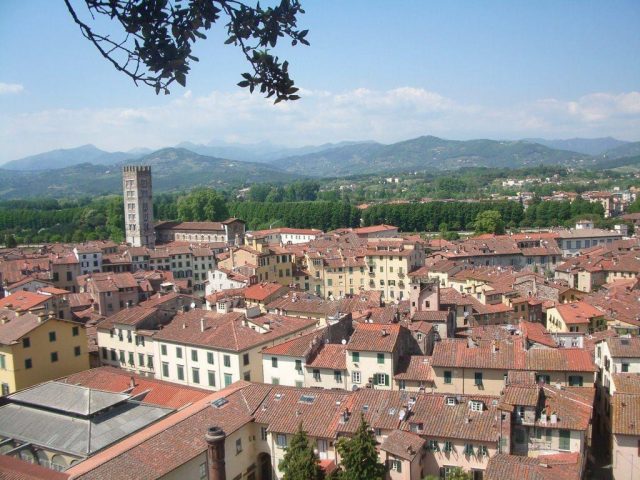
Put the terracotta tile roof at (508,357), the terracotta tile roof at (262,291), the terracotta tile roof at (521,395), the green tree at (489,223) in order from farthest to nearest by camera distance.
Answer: the green tree at (489,223), the terracotta tile roof at (262,291), the terracotta tile roof at (508,357), the terracotta tile roof at (521,395)

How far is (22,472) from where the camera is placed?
630 inches

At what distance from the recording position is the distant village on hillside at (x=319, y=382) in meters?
22.4

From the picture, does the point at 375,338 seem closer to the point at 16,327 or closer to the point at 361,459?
the point at 361,459

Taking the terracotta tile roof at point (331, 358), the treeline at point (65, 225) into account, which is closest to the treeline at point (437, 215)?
the treeline at point (65, 225)

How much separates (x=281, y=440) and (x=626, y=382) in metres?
15.5

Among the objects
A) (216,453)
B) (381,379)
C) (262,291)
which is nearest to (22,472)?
(216,453)

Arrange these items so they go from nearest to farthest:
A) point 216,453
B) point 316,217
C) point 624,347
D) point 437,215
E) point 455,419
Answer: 1. point 216,453
2. point 455,419
3. point 624,347
4. point 437,215
5. point 316,217

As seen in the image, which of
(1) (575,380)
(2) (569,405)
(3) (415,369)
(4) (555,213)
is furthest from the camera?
(4) (555,213)

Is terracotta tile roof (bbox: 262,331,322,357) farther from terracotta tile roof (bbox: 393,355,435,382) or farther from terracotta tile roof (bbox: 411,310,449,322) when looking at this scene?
terracotta tile roof (bbox: 411,310,449,322)

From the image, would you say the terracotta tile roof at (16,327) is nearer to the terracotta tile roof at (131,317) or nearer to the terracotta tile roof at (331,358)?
the terracotta tile roof at (131,317)

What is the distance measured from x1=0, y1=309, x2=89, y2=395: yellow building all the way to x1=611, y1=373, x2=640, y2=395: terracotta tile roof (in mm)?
28477

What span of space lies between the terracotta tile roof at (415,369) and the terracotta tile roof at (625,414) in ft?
26.6

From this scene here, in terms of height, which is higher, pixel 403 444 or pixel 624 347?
pixel 624 347

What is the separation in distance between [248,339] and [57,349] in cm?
1093
